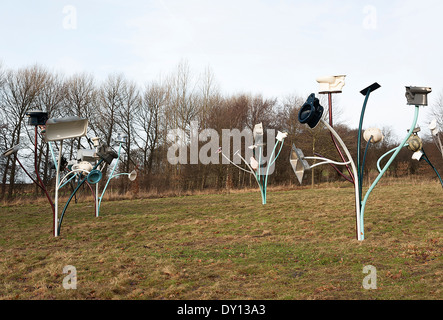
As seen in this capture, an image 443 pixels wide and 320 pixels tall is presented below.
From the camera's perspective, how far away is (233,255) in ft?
18.4

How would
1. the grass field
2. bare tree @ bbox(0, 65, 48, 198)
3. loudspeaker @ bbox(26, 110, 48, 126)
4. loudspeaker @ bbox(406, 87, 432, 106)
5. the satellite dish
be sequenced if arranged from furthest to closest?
bare tree @ bbox(0, 65, 48, 198) < loudspeaker @ bbox(26, 110, 48, 126) < the satellite dish < loudspeaker @ bbox(406, 87, 432, 106) < the grass field

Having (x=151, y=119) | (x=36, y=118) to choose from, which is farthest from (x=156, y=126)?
(x=36, y=118)

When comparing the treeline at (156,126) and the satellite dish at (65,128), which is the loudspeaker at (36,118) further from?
the treeline at (156,126)

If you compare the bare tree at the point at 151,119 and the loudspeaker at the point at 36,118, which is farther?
the bare tree at the point at 151,119

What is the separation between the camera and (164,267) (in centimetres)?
485

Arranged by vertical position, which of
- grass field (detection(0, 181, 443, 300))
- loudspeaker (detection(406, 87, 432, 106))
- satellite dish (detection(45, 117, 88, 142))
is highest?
loudspeaker (detection(406, 87, 432, 106))

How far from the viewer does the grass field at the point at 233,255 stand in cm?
389

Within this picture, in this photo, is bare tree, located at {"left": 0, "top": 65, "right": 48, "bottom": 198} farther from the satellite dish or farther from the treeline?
the satellite dish

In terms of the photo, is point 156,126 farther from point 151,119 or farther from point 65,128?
point 65,128

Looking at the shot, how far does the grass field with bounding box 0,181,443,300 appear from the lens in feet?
12.8

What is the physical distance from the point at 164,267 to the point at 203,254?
3.37ft

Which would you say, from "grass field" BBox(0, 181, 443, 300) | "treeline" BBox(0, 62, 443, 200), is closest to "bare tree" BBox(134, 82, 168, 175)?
"treeline" BBox(0, 62, 443, 200)

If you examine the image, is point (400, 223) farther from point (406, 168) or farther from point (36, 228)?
point (406, 168)

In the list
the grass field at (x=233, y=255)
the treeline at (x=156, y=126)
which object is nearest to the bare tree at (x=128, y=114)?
the treeline at (x=156, y=126)
